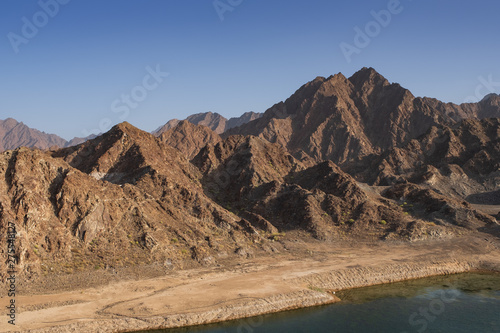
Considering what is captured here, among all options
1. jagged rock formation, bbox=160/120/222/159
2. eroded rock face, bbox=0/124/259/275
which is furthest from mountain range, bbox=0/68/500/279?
jagged rock formation, bbox=160/120/222/159

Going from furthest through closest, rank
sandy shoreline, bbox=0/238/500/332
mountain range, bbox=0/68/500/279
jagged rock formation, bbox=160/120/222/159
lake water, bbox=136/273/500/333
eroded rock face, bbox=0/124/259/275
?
jagged rock formation, bbox=160/120/222/159, mountain range, bbox=0/68/500/279, eroded rock face, bbox=0/124/259/275, lake water, bbox=136/273/500/333, sandy shoreline, bbox=0/238/500/332

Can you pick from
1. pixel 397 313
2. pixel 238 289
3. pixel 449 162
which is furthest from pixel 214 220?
pixel 449 162

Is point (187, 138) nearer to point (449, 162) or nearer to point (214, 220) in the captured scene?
point (449, 162)

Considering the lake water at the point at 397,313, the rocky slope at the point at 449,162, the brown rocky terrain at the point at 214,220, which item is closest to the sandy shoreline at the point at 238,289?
the brown rocky terrain at the point at 214,220

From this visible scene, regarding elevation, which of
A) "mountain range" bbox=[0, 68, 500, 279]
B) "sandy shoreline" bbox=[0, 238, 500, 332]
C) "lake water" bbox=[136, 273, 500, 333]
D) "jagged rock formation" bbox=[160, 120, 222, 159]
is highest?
"jagged rock formation" bbox=[160, 120, 222, 159]

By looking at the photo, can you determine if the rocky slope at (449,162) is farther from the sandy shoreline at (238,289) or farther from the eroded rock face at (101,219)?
the eroded rock face at (101,219)

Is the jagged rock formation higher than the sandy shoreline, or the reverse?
the jagged rock formation

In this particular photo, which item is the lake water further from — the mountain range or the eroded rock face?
the mountain range
